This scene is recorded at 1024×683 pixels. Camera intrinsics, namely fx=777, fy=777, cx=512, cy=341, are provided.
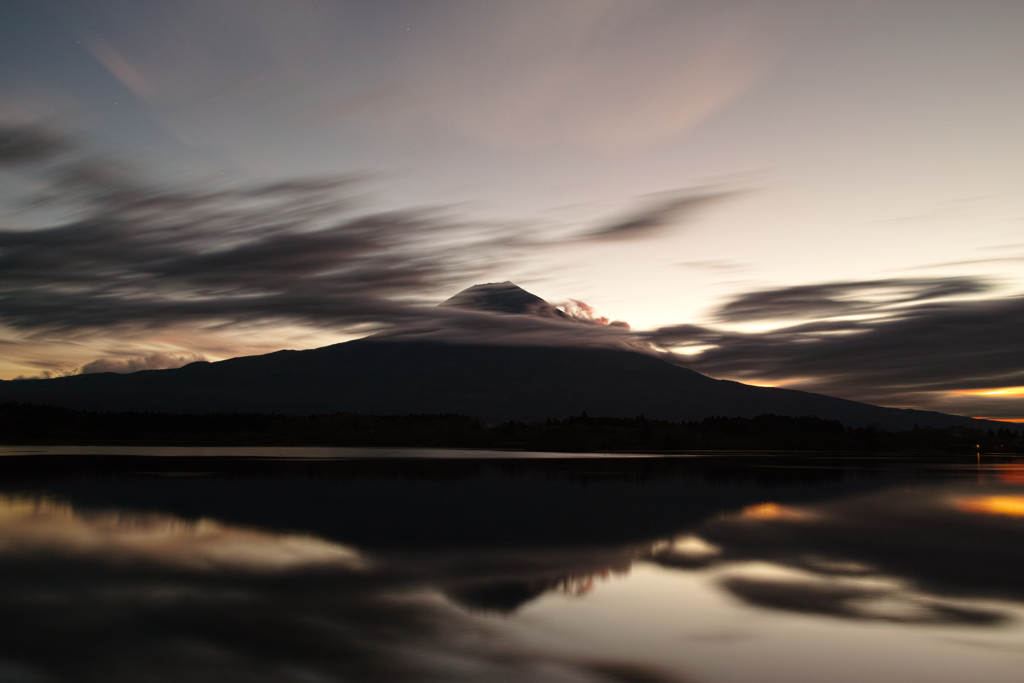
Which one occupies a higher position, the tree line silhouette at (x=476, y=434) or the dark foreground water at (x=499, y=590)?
the tree line silhouette at (x=476, y=434)

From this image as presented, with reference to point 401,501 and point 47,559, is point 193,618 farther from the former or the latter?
point 401,501

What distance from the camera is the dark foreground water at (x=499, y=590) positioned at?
508 inches

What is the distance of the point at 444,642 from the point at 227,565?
937 cm

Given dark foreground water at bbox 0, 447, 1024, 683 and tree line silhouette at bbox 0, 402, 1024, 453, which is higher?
tree line silhouette at bbox 0, 402, 1024, 453

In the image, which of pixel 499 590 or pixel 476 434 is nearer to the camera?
pixel 499 590

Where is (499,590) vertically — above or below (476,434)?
below

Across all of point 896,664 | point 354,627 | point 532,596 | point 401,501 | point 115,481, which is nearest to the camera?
point 896,664

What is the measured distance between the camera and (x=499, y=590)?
722 inches

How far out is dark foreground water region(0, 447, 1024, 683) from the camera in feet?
42.3

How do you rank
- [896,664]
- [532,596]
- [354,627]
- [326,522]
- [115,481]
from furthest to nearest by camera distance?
[115,481], [326,522], [532,596], [354,627], [896,664]

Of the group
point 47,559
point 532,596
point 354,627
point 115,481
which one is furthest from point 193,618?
point 115,481

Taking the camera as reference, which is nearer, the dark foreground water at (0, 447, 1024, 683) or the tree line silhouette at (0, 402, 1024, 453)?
the dark foreground water at (0, 447, 1024, 683)

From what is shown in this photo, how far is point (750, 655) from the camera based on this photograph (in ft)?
44.9

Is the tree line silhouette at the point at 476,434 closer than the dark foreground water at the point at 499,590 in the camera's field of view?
No
